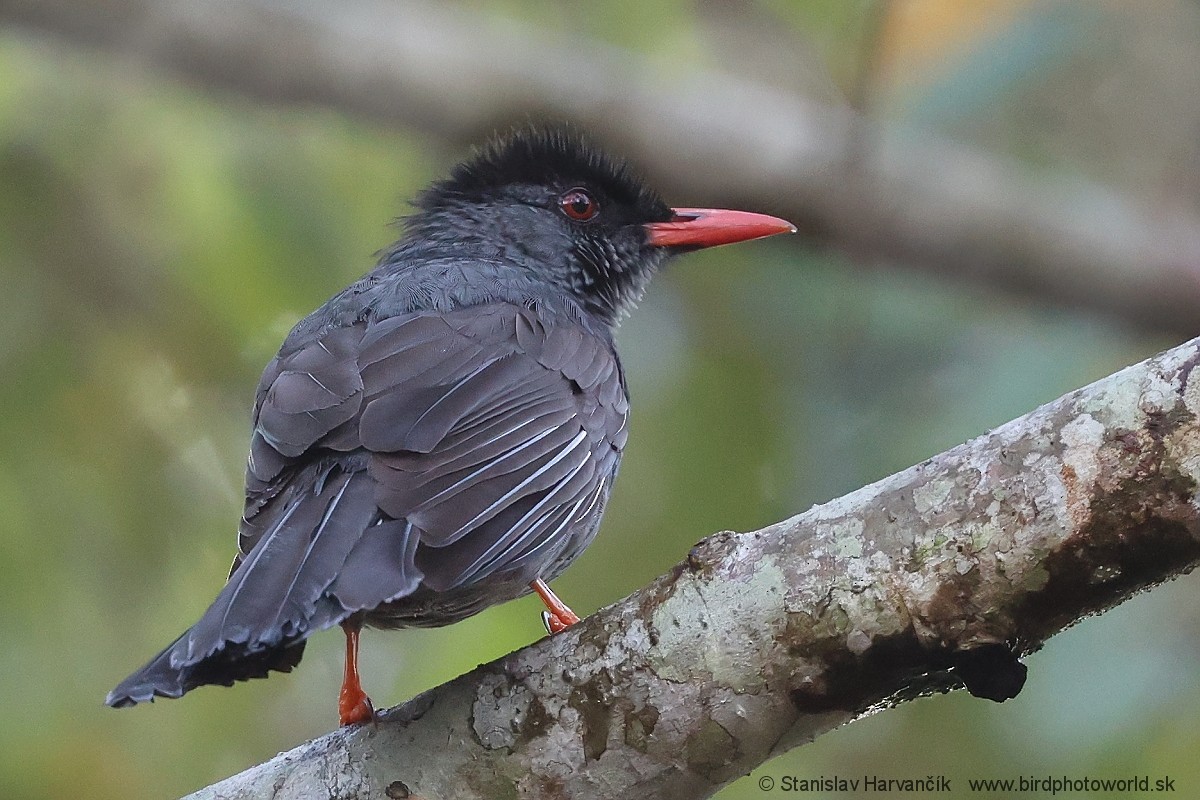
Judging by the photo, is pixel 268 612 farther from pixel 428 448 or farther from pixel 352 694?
pixel 352 694

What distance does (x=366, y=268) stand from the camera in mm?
5055

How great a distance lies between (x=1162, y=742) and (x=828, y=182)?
221cm

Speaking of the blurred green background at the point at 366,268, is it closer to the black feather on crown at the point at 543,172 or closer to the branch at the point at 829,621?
the black feather on crown at the point at 543,172

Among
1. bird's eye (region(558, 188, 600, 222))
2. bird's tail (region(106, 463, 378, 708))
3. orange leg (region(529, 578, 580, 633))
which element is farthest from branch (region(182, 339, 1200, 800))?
bird's eye (region(558, 188, 600, 222))

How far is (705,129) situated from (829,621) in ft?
10.1

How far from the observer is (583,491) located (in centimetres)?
311

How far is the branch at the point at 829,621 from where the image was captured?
2188 millimetres

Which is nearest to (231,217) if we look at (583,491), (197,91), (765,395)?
(197,91)

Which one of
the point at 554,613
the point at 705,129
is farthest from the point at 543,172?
the point at 554,613

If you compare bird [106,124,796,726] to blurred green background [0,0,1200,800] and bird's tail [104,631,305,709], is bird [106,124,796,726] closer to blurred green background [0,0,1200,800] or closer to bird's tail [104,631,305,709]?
bird's tail [104,631,305,709]

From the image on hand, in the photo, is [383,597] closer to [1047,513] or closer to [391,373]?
[391,373]

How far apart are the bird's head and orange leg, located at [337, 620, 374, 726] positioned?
1.45m

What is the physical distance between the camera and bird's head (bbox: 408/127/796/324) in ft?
14.1

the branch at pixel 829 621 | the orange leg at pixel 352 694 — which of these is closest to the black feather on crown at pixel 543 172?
the orange leg at pixel 352 694
